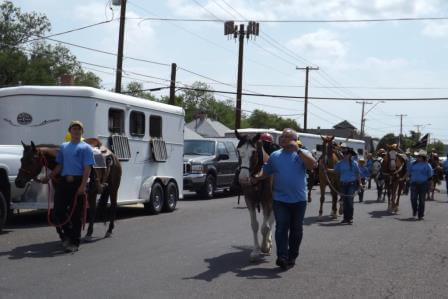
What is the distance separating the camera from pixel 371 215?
1700 cm

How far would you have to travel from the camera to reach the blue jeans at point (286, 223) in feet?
27.6

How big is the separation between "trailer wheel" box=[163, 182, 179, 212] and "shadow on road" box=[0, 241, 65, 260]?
585 centimetres

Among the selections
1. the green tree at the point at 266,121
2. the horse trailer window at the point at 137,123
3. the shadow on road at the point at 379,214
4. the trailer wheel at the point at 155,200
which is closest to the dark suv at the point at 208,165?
the trailer wheel at the point at 155,200

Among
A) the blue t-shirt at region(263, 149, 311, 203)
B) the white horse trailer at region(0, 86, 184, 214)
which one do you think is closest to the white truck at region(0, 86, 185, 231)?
the white horse trailer at region(0, 86, 184, 214)

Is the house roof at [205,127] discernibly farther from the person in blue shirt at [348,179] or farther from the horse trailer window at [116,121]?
the horse trailer window at [116,121]

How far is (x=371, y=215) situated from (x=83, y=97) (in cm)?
852

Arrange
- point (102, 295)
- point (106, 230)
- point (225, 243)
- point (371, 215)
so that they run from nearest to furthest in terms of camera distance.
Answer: point (102, 295)
point (225, 243)
point (106, 230)
point (371, 215)

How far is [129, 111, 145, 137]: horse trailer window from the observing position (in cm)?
1431

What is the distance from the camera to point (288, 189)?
330 inches

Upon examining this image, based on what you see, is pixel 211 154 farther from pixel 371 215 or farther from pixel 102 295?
pixel 102 295

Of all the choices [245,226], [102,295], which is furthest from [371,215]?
[102,295]

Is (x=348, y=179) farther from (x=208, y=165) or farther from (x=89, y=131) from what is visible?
(x=208, y=165)

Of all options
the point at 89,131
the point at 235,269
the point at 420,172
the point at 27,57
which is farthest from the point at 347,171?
the point at 27,57

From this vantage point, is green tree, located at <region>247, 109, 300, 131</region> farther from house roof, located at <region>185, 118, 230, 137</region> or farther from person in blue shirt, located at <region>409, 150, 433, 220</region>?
person in blue shirt, located at <region>409, 150, 433, 220</region>
